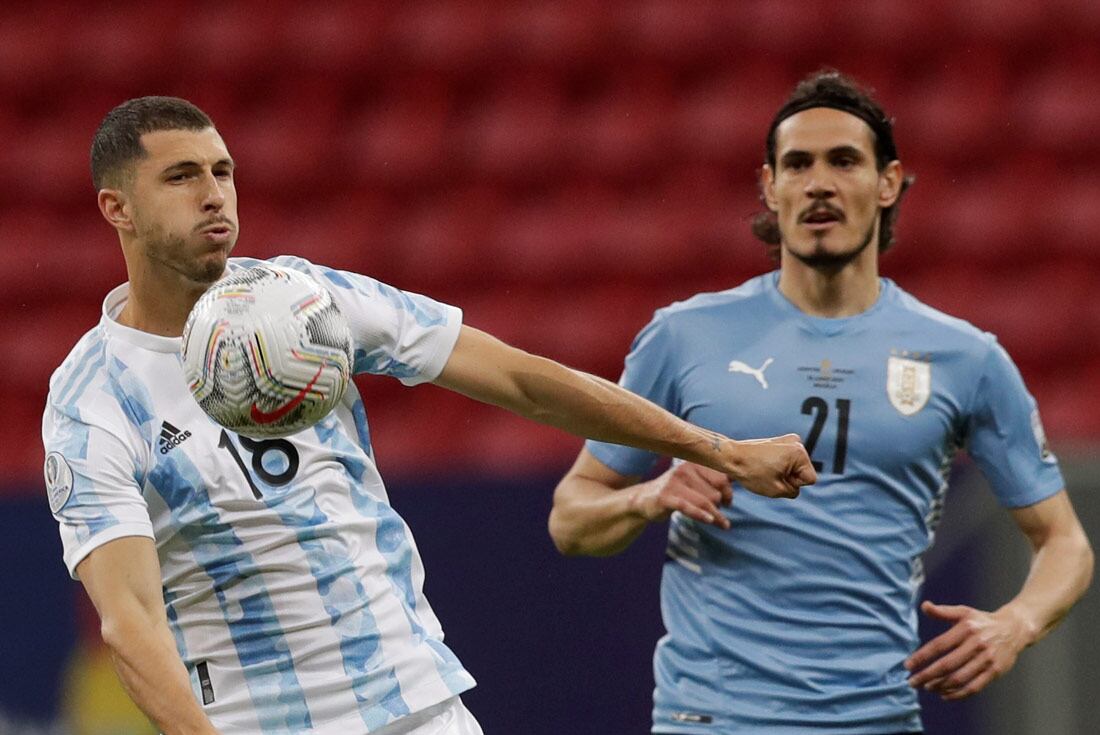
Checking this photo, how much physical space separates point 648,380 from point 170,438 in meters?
1.34

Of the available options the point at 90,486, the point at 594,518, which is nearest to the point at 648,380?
the point at 594,518

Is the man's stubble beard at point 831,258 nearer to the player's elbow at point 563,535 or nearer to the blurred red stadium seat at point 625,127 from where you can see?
the player's elbow at point 563,535

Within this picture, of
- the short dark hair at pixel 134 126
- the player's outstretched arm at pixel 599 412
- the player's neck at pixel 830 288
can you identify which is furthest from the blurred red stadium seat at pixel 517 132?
the player's outstretched arm at pixel 599 412

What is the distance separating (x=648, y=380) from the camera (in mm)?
4332

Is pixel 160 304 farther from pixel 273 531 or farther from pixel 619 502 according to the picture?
pixel 619 502

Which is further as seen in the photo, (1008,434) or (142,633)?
(1008,434)

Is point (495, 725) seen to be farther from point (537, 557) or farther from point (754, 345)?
point (754, 345)

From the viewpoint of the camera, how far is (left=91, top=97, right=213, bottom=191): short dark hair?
3568 mm

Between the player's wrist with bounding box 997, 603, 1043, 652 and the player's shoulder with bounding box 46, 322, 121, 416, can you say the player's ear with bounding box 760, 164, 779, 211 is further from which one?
the player's shoulder with bounding box 46, 322, 121, 416

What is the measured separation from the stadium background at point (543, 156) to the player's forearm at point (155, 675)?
3682 millimetres

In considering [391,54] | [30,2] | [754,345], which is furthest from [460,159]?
[754,345]

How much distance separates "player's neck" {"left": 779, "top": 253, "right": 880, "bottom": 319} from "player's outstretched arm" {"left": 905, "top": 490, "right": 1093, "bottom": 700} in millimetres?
644

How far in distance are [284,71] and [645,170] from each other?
1.88 metres

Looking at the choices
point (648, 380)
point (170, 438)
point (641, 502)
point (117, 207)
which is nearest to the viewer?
point (170, 438)
